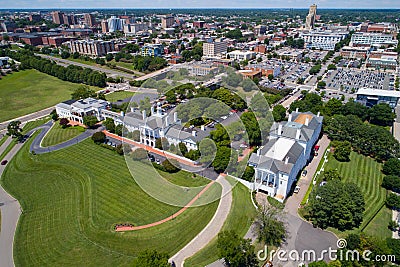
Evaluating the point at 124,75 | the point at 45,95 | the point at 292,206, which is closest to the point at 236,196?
Result: the point at 292,206

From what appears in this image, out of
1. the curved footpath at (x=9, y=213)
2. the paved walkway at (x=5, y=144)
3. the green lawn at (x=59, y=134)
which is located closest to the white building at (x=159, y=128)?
the green lawn at (x=59, y=134)

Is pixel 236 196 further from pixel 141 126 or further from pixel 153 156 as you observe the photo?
pixel 141 126

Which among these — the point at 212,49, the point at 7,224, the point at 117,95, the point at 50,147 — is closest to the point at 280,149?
the point at 7,224

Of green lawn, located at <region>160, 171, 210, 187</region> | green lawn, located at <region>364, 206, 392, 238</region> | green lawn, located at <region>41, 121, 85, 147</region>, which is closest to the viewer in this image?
green lawn, located at <region>364, 206, 392, 238</region>

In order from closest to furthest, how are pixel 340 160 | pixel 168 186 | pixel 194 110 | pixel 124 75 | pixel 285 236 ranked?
1. pixel 285 236
2. pixel 168 186
3. pixel 340 160
4. pixel 194 110
5. pixel 124 75

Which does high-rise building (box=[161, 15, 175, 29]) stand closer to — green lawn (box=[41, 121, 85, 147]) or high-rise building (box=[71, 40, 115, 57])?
high-rise building (box=[71, 40, 115, 57])

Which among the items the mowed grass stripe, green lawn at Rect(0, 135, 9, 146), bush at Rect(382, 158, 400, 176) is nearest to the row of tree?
green lawn at Rect(0, 135, 9, 146)
